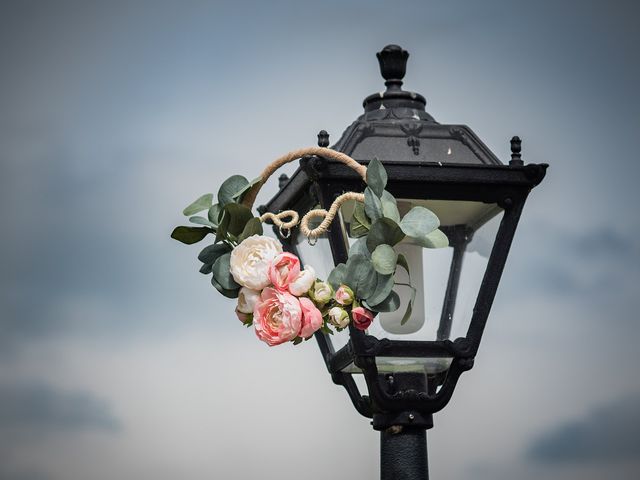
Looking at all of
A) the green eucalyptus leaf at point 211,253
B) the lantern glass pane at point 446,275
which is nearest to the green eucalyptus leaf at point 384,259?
the green eucalyptus leaf at point 211,253

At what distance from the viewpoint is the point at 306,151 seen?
3811 mm

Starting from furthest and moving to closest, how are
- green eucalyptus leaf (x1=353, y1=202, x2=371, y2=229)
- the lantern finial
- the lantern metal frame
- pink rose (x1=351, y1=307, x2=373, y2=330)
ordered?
the lantern finial < the lantern metal frame < green eucalyptus leaf (x1=353, y1=202, x2=371, y2=229) < pink rose (x1=351, y1=307, x2=373, y2=330)

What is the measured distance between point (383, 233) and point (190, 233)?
615 mm

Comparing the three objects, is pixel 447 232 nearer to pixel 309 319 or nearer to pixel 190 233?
pixel 190 233

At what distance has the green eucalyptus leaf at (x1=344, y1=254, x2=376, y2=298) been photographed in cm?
340

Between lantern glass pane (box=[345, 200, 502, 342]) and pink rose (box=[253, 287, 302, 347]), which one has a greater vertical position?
lantern glass pane (box=[345, 200, 502, 342])

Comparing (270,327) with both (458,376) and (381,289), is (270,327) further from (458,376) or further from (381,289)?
(458,376)

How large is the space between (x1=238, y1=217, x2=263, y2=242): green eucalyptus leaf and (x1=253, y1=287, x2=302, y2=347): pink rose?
0.74ft

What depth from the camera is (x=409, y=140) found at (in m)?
4.34

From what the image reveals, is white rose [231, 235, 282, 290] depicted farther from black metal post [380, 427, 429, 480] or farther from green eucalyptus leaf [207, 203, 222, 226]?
black metal post [380, 427, 429, 480]

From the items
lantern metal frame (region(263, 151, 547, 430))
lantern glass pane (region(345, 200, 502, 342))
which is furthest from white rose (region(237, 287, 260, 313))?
lantern glass pane (region(345, 200, 502, 342))

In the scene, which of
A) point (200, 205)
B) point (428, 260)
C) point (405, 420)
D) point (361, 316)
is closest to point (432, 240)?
point (361, 316)

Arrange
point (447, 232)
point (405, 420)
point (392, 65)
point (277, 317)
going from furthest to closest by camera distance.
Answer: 1. point (392, 65)
2. point (447, 232)
3. point (405, 420)
4. point (277, 317)

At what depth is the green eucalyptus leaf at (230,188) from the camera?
3658 millimetres
